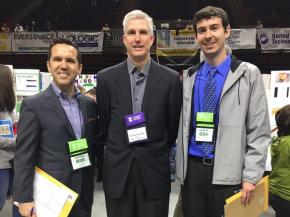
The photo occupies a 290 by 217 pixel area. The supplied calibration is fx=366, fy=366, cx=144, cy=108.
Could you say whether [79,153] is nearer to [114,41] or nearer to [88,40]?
[88,40]

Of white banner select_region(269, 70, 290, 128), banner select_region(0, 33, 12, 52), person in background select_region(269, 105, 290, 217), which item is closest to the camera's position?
person in background select_region(269, 105, 290, 217)

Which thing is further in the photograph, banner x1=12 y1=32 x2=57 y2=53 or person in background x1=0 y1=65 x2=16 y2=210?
banner x1=12 y1=32 x2=57 y2=53

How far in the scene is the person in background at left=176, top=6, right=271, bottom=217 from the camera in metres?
1.76

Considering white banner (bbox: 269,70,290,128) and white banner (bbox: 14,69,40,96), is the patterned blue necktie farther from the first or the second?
white banner (bbox: 14,69,40,96)

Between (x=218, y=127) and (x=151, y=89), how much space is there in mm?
385

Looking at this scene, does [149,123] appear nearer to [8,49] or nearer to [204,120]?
[204,120]

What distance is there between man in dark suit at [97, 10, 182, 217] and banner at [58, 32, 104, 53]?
30.6 feet

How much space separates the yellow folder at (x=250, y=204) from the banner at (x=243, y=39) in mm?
8677

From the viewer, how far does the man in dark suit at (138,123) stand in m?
1.83

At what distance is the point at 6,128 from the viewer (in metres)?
2.54

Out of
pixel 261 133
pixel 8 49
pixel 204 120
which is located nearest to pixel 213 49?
pixel 204 120

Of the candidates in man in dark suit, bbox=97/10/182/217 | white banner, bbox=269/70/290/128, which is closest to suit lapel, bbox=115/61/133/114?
A: man in dark suit, bbox=97/10/182/217

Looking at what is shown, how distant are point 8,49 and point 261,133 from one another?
428 inches

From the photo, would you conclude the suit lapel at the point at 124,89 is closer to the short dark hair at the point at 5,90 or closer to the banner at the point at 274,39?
the short dark hair at the point at 5,90
